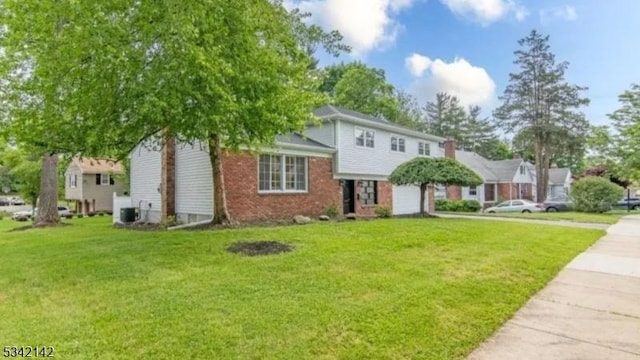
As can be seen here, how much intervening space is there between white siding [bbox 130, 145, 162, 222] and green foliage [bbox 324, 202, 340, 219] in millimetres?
7116

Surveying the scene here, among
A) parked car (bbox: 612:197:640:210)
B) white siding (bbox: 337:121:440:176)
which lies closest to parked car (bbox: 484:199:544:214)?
parked car (bbox: 612:197:640:210)

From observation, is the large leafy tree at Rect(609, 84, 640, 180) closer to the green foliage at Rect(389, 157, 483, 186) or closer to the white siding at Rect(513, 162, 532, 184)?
the green foliage at Rect(389, 157, 483, 186)

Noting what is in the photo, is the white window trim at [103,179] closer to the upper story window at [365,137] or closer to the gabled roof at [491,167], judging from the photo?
the upper story window at [365,137]

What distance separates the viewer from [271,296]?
18.6ft

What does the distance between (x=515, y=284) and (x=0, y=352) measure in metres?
6.77

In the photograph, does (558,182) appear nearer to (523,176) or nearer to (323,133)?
(523,176)

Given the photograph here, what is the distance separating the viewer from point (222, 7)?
353 inches

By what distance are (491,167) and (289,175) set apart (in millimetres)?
31558

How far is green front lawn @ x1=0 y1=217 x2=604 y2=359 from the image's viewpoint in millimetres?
4270

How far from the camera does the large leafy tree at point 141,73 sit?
27.0ft

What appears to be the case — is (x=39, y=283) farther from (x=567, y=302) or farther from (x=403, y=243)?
(x=567, y=302)

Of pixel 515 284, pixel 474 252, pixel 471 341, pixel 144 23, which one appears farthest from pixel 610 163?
pixel 144 23

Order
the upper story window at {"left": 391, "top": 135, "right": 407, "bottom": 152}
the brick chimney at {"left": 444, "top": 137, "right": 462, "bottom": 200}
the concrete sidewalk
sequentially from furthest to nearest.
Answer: the brick chimney at {"left": 444, "top": 137, "right": 462, "bottom": 200}, the upper story window at {"left": 391, "top": 135, "right": 407, "bottom": 152}, the concrete sidewalk

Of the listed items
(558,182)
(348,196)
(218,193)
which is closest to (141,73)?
(218,193)
